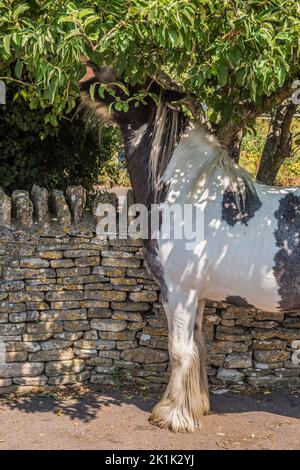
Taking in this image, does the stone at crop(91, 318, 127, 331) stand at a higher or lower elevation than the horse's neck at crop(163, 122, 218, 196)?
A: lower

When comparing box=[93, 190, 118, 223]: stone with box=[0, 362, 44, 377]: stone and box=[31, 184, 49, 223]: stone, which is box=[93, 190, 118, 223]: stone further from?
box=[0, 362, 44, 377]: stone

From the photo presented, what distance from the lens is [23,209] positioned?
461 centimetres

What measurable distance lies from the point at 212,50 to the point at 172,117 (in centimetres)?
73

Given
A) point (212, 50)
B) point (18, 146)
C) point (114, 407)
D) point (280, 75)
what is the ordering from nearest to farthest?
point (280, 75)
point (212, 50)
point (114, 407)
point (18, 146)

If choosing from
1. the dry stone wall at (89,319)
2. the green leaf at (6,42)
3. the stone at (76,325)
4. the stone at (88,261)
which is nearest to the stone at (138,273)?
the dry stone wall at (89,319)

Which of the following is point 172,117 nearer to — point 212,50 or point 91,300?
point 212,50

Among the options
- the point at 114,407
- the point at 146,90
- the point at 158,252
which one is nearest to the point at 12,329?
the point at 114,407

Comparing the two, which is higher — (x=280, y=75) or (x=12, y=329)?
(x=280, y=75)

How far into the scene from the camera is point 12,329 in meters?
4.66

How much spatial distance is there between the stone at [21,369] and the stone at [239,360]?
140cm

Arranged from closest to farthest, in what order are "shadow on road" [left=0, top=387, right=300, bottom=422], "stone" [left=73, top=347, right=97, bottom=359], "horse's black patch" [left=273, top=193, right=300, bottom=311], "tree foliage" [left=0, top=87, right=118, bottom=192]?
"horse's black patch" [left=273, top=193, right=300, bottom=311]
"shadow on road" [left=0, top=387, right=300, bottom=422]
"stone" [left=73, top=347, right=97, bottom=359]
"tree foliage" [left=0, top=87, right=118, bottom=192]

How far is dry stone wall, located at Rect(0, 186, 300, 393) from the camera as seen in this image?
4.65 metres

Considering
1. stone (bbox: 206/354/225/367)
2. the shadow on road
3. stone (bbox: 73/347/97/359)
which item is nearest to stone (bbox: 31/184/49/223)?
stone (bbox: 73/347/97/359)

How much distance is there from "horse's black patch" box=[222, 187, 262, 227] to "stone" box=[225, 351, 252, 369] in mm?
1248
